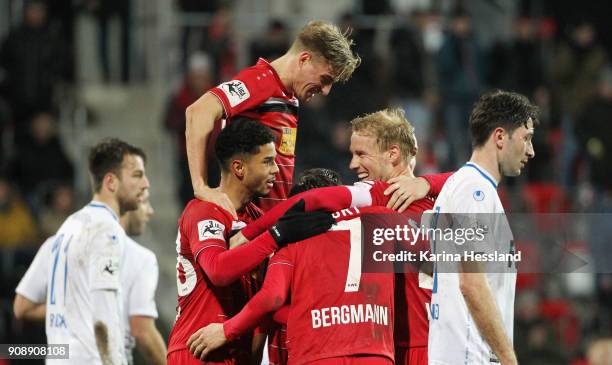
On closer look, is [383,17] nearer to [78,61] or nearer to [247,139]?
[78,61]

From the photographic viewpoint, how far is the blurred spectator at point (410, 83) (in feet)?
51.8

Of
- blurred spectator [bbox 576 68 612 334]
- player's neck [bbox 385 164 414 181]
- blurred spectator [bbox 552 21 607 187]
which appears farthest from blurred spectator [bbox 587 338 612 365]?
blurred spectator [bbox 552 21 607 187]

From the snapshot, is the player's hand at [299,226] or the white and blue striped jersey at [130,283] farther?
the white and blue striped jersey at [130,283]

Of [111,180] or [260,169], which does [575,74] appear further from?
[260,169]

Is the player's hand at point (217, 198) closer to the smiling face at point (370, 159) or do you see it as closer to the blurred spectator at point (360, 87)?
the smiling face at point (370, 159)

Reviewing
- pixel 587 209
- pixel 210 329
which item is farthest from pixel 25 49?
pixel 210 329

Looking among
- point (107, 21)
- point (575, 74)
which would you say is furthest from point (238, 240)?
point (575, 74)

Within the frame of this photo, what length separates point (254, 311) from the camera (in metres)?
6.05

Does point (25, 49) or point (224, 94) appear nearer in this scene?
point (224, 94)

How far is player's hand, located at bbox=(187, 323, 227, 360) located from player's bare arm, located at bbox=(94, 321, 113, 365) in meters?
1.42

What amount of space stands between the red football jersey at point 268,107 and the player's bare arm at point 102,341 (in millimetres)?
1339

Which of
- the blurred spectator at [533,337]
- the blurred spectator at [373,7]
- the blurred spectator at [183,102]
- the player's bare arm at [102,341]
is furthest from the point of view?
the blurred spectator at [373,7]

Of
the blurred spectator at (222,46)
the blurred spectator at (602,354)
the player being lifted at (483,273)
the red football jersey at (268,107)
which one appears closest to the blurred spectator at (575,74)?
the blurred spectator at (222,46)

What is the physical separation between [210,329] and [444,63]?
10.1 m
